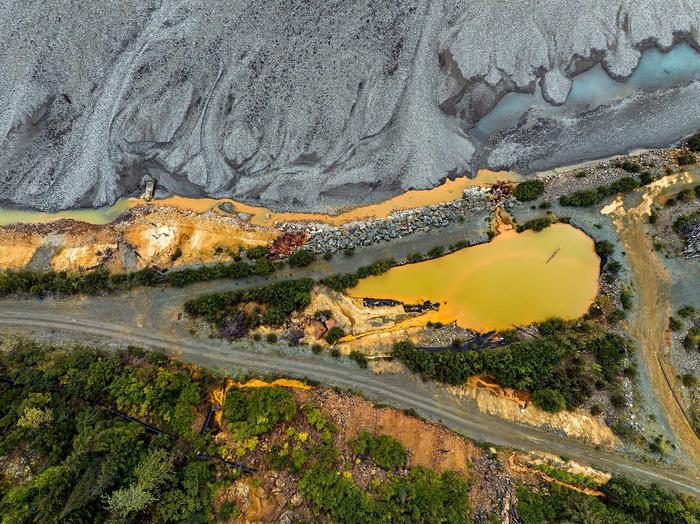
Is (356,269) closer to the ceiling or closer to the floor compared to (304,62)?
closer to the floor

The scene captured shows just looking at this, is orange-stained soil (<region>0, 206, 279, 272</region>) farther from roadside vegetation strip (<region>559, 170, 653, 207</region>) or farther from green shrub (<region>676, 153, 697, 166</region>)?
green shrub (<region>676, 153, 697, 166</region>)

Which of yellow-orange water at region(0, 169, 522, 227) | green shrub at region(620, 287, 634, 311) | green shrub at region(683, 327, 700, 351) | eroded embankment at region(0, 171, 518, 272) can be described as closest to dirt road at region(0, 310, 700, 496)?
eroded embankment at region(0, 171, 518, 272)

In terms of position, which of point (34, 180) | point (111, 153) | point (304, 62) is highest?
point (304, 62)

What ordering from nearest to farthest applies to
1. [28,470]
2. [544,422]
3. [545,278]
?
[28,470] < [544,422] < [545,278]

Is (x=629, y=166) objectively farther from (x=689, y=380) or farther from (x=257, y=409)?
(x=257, y=409)

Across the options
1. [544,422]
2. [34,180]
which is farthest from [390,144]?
[34,180]

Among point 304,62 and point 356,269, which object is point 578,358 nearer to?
point 356,269

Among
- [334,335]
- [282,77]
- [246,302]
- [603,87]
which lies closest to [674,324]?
[603,87]

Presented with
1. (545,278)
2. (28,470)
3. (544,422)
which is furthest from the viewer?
(545,278)
